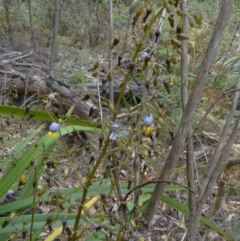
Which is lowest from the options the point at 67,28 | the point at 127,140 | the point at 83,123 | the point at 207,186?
the point at 67,28

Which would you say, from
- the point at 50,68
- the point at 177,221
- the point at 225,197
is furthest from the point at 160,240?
the point at 50,68

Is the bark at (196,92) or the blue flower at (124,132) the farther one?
the bark at (196,92)

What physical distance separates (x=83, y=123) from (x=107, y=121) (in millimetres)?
467

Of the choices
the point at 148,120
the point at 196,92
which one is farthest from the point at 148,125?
the point at 196,92

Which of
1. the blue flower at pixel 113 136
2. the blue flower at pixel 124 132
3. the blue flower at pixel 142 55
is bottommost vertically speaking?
the blue flower at pixel 124 132

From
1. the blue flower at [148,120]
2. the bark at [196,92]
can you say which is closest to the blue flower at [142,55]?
the blue flower at [148,120]

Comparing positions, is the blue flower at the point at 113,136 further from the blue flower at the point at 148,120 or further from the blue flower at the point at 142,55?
the blue flower at the point at 142,55

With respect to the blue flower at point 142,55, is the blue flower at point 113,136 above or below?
below

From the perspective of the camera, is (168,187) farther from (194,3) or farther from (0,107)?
(194,3)

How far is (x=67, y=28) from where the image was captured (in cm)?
642

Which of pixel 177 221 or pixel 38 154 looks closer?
pixel 38 154

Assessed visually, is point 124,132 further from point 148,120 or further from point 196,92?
point 196,92

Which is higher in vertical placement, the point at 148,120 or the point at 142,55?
the point at 142,55

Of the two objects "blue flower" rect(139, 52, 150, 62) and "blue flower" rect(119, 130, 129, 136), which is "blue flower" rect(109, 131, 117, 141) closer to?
"blue flower" rect(119, 130, 129, 136)
